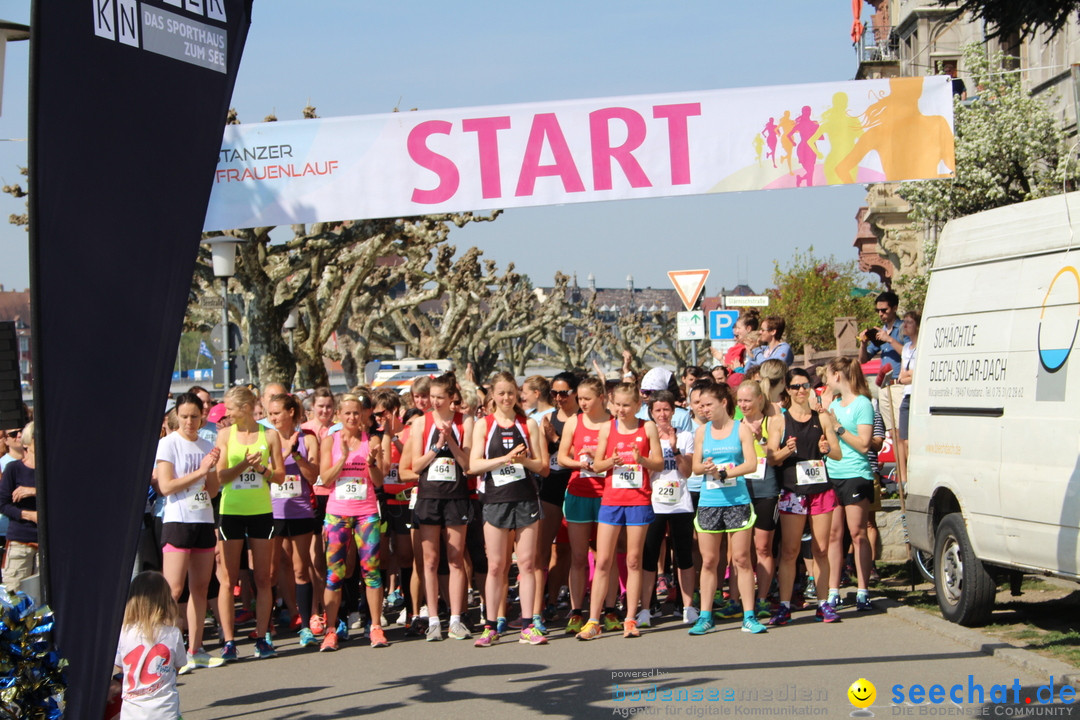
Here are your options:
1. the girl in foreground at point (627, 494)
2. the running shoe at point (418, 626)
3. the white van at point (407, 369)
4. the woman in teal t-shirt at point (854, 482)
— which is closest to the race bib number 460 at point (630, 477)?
the girl in foreground at point (627, 494)

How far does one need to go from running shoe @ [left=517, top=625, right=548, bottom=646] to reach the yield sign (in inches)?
288

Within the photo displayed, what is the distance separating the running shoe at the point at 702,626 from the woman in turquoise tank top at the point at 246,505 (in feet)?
10.4

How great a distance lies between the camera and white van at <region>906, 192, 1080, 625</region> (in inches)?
279

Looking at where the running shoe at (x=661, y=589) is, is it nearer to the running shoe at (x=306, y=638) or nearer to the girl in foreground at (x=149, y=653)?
the running shoe at (x=306, y=638)

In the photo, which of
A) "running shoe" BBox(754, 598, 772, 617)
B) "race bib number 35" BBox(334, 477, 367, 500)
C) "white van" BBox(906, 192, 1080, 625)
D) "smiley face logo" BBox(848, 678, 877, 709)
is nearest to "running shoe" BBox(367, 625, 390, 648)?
"race bib number 35" BBox(334, 477, 367, 500)

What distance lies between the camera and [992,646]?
7.56 meters

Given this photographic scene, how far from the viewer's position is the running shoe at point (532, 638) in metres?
8.88

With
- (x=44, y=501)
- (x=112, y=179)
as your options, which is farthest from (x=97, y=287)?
(x=44, y=501)

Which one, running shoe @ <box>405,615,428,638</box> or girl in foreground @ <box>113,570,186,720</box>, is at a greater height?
girl in foreground @ <box>113,570,186,720</box>

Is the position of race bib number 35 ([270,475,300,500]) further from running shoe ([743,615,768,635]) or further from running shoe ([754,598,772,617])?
running shoe ([754,598,772,617])

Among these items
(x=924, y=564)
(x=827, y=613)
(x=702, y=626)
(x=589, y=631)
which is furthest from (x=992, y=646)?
(x=924, y=564)

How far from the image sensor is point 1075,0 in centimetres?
683

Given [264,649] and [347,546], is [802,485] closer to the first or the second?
[347,546]

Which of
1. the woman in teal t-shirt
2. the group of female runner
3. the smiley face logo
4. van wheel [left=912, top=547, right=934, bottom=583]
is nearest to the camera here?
the smiley face logo
